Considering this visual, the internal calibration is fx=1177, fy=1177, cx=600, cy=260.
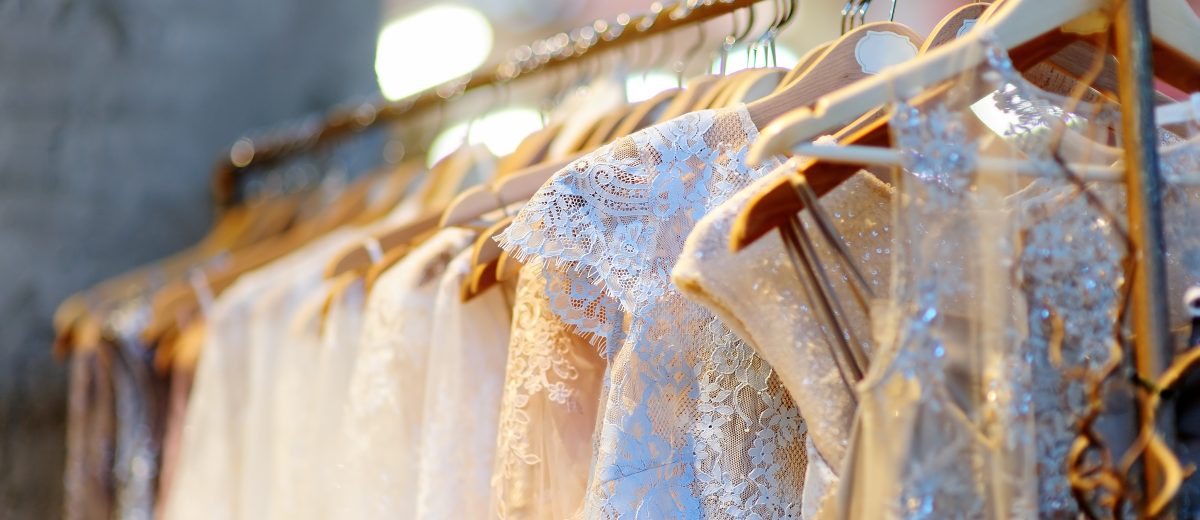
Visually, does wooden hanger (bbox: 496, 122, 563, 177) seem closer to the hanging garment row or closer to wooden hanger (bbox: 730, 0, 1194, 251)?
the hanging garment row

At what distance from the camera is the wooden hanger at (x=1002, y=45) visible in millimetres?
619

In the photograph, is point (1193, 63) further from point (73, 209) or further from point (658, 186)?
point (73, 209)

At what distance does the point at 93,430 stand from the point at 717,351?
1.08 meters

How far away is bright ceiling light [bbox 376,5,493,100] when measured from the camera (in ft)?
12.6

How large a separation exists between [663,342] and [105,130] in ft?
4.28

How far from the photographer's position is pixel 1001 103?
0.65 meters

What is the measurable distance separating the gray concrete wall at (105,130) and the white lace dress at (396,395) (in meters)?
0.91

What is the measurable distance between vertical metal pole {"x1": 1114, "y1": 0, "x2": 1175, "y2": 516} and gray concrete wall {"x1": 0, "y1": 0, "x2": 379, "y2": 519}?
5.02 feet

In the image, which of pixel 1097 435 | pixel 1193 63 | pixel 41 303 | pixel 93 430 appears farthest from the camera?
pixel 41 303

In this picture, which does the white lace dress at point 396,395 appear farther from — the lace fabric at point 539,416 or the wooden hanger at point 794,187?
the wooden hanger at point 794,187

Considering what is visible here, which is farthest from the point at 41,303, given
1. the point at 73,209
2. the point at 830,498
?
the point at 830,498

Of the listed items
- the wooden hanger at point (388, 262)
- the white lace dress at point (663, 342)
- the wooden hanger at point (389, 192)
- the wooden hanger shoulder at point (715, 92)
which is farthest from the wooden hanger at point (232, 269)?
the white lace dress at point (663, 342)

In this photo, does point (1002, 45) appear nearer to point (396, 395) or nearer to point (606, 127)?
point (606, 127)

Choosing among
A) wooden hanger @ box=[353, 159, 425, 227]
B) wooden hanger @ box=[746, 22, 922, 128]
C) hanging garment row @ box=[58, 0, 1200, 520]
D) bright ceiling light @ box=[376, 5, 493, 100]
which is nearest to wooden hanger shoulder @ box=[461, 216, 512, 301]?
hanging garment row @ box=[58, 0, 1200, 520]
